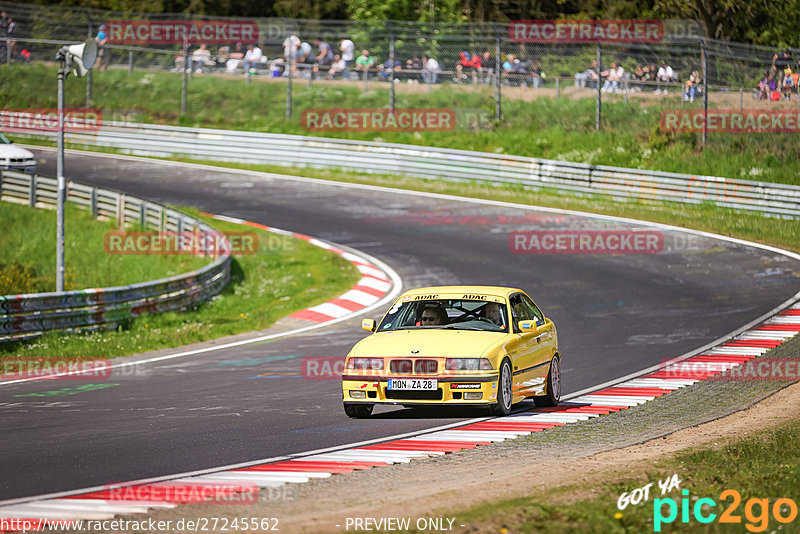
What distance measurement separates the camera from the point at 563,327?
16.9m

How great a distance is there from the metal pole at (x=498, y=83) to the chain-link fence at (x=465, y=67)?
0.15 feet

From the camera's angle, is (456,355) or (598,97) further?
(598,97)

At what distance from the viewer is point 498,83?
112 feet

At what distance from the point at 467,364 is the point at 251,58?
30241 millimetres

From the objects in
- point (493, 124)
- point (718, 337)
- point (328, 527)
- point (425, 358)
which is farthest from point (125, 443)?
point (493, 124)

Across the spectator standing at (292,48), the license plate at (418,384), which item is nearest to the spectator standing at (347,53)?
the spectator standing at (292,48)

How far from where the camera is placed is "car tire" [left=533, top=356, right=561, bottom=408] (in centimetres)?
1170

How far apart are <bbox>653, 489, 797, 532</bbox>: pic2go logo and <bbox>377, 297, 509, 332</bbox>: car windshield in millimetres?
4573

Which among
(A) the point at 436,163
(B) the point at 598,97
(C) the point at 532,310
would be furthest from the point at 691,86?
(C) the point at 532,310

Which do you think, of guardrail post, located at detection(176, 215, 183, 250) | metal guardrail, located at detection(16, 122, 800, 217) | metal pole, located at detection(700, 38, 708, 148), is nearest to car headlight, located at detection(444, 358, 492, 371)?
guardrail post, located at detection(176, 215, 183, 250)

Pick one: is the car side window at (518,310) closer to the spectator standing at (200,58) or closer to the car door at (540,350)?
the car door at (540,350)

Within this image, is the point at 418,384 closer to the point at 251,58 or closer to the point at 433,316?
the point at 433,316

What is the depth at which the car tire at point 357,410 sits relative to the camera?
A: 10.7 m

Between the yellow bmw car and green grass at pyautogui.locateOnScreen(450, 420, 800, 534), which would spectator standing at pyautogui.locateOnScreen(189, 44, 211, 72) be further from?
green grass at pyautogui.locateOnScreen(450, 420, 800, 534)
